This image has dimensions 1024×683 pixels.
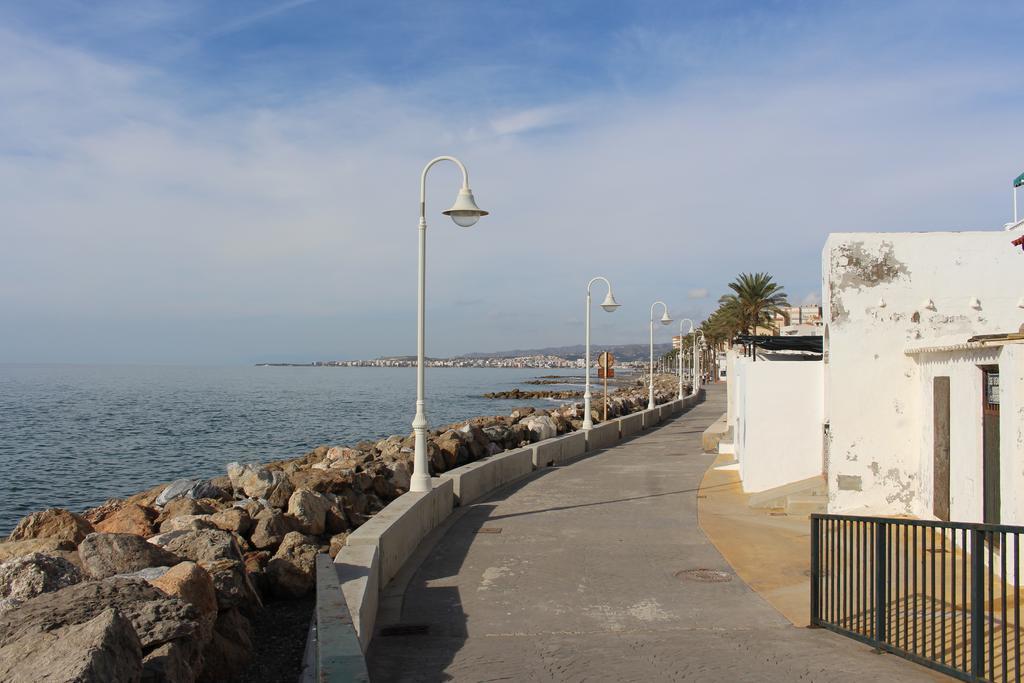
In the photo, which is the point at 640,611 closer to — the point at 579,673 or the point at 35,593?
the point at 579,673

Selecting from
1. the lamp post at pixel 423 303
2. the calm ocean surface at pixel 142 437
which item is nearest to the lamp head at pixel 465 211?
the lamp post at pixel 423 303

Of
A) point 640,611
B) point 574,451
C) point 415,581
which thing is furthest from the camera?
point 574,451

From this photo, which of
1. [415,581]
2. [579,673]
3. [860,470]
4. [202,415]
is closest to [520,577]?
[415,581]

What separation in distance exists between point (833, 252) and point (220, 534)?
8.89 metres

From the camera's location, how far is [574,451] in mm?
22891

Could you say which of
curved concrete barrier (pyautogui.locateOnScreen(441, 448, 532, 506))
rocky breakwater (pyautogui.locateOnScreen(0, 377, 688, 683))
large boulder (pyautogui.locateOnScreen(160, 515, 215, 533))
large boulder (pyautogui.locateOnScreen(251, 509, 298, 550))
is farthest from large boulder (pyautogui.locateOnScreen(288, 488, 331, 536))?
curved concrete barrier (pyautogui.locateOnScreen(441, 448, 532, 506))

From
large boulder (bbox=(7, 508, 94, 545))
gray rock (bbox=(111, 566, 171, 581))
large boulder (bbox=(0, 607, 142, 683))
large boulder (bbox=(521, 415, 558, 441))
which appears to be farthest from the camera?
large boulder (bbox=(521, 415, 558, 441))

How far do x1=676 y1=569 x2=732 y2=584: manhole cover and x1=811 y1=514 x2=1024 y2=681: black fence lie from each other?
132 cm

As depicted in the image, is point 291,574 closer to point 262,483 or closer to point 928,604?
point 928,604

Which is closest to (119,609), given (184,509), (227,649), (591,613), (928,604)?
(227,649)

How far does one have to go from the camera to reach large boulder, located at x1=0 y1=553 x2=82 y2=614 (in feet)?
25.4

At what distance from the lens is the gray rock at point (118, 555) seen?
8.81 metres

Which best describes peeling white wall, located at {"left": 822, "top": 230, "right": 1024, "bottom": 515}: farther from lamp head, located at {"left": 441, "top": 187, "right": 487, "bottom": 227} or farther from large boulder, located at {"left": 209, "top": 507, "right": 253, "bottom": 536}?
large boulder, located at {"left": 209, "top": 507, "right": 253, "bottom": 536}

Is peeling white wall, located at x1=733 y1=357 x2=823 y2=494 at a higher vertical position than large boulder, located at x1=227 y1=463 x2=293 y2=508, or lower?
higher
